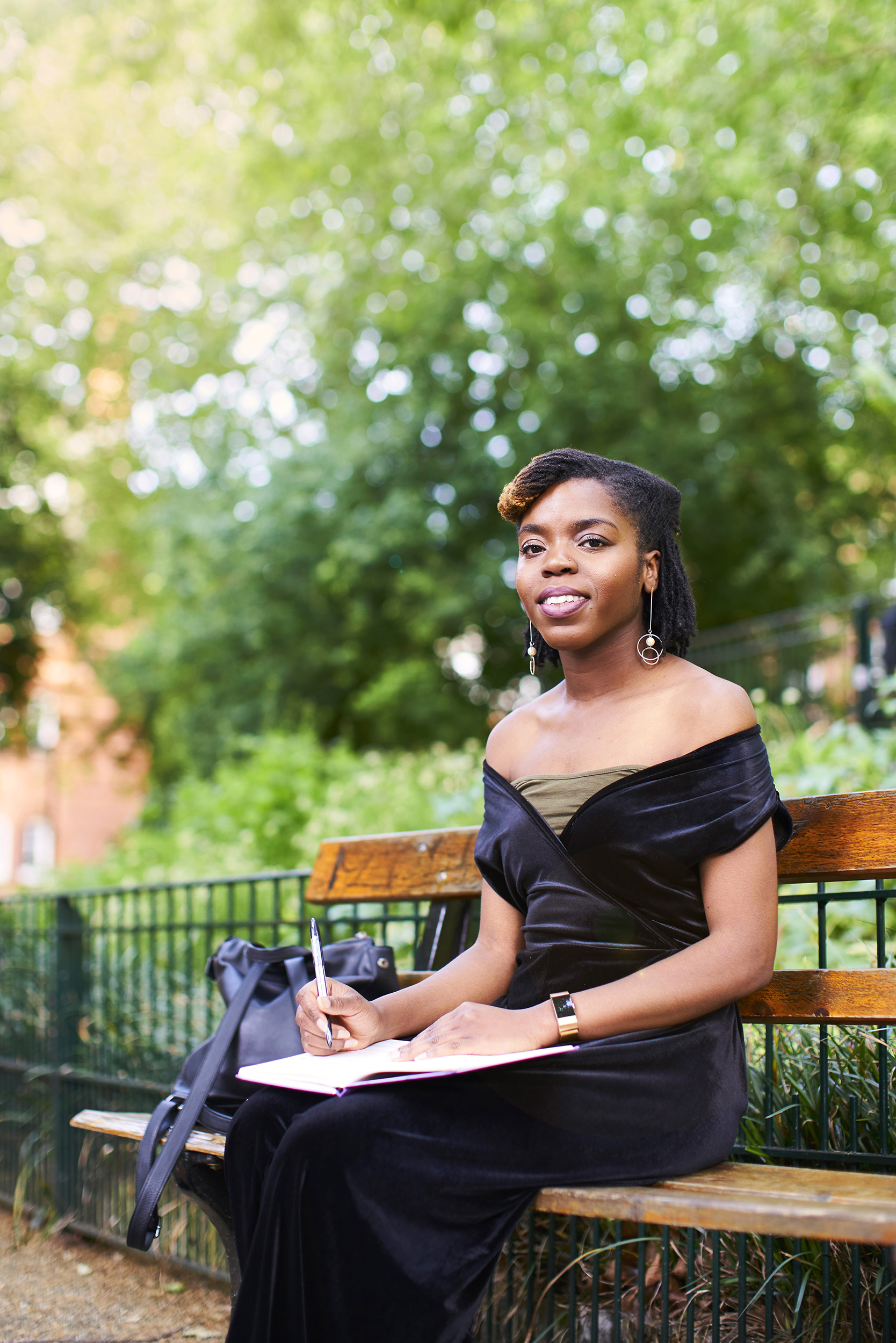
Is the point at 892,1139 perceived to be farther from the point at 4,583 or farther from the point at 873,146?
the point at 4,583

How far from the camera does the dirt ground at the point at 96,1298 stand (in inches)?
131

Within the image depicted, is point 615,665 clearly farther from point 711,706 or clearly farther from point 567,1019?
point 567,1019

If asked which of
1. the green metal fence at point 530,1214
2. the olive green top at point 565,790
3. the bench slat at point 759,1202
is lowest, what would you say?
the green metal fence at point 530,1214

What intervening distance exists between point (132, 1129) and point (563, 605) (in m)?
1.66

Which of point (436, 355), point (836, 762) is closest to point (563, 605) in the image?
point (836, 762)

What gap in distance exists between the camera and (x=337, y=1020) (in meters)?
2.21

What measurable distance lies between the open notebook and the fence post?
106 inches

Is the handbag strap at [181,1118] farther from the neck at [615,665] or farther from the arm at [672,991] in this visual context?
the neck at [615,665]

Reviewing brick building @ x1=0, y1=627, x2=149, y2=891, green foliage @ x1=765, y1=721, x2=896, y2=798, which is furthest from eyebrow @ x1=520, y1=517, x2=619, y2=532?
brick building @ x1=0, y1=627, x2=149, y2=891

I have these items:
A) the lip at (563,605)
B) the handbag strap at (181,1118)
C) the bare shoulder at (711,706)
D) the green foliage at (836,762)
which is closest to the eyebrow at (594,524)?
the lip at (563,605)

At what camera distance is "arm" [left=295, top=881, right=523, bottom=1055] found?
219 cm

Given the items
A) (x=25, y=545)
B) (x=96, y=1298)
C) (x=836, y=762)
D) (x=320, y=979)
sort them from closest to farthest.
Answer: (x=320, y=979) → (x=96, y=1298) → (x=836, y=762) → (x=25, y=545)

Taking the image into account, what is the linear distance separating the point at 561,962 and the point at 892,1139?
1.05m

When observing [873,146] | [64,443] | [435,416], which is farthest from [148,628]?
[873,146]
